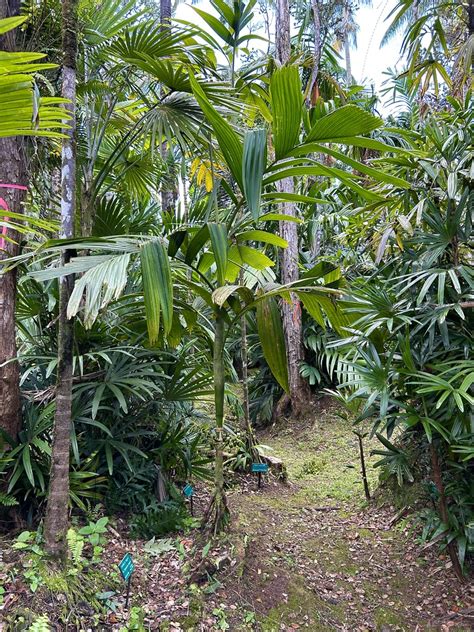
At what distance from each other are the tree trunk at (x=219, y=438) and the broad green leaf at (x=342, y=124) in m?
0.83

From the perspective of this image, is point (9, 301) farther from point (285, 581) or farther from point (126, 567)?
point (285, 581)

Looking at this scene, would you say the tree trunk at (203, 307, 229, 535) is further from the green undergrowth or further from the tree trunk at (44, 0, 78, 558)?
the green undergrowth

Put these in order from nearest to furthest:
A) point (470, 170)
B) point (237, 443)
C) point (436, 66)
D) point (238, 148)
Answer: point (238, 148) < point (470, 170) < point (436, 66) < point (237, 443)

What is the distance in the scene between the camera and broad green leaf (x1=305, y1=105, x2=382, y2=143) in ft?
5.71

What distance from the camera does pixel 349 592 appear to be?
244 centimetres

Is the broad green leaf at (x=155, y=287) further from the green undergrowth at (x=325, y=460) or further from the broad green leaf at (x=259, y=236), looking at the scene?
the green undergrowth at (x=325, y=460)

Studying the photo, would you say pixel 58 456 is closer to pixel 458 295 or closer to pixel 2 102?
pixel 2 102

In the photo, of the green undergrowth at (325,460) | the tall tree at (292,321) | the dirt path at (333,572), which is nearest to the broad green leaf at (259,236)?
the dirt path at (333,572)

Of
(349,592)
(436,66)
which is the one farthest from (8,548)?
(436,66)

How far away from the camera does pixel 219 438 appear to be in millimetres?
2143

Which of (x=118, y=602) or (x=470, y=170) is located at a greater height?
(x=470, y=170)

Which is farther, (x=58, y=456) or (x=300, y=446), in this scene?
(x=300, y=446)

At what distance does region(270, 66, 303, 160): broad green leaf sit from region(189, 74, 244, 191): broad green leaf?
0.54 ft

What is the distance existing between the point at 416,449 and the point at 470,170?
1557 millimetres
